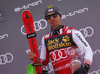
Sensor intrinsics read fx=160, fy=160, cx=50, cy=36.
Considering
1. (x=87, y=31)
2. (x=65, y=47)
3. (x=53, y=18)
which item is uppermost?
(x=53, y=18)

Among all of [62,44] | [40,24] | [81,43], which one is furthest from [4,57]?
[81,43]

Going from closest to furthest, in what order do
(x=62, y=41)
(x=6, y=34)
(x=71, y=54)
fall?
(x=71, y=54), (x=62, y=41), (x=6, y=34)

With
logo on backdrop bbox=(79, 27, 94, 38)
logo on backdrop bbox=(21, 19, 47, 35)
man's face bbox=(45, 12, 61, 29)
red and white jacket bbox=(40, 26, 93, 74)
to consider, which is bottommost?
red and white jacket bbox=(40, 26, 93, 74)

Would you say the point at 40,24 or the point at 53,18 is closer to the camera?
the point at 53,18

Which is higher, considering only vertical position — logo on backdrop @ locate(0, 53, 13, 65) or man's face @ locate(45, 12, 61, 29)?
man's face @ locate(45, 12, 61, 29)

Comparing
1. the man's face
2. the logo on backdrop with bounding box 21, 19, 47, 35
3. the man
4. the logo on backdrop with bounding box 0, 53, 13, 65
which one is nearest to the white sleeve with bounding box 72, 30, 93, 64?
the man

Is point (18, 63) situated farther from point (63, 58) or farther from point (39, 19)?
point (63, 58)

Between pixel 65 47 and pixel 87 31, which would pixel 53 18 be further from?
pixel 87 31

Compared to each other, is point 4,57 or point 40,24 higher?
point 40,24

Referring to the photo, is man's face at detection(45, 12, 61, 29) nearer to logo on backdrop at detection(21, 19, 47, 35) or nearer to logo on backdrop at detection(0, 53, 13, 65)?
logo on backdrop at detection(21, 19, 47, 35)

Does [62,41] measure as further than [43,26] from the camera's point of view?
No

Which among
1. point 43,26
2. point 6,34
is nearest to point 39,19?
point 43,26

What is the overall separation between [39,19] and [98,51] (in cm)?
108

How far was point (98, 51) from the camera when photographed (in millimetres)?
2590
